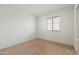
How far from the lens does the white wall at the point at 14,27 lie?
1.04m

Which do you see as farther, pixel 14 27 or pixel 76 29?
pixel 14 27

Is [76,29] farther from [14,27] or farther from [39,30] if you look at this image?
[14,27]

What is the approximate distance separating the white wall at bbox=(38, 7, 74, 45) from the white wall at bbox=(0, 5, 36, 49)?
0.13 m

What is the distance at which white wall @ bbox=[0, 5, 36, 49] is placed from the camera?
3.42 ft

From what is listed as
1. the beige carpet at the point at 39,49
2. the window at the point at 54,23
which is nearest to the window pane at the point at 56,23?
the window at the point at 54,23

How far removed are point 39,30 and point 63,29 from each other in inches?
12.7

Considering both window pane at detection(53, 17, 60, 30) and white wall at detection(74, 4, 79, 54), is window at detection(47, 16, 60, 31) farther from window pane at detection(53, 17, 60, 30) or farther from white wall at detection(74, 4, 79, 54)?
white wall at detection(74, 4, 79, 54)

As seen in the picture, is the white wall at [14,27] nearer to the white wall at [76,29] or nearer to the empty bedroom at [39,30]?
the empty bedroom at [39,30]

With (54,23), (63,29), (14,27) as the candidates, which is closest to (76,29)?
(63,29)

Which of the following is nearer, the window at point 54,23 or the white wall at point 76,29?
the white wall at point 76,29

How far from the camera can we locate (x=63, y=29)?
43.1 inches

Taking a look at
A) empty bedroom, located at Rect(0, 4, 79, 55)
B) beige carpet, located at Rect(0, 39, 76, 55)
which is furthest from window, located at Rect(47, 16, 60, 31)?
beige carpet, located at Rect(0, 39, 76, 55)
